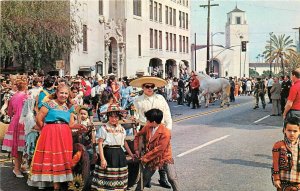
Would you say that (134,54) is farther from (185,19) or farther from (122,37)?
(185,19)

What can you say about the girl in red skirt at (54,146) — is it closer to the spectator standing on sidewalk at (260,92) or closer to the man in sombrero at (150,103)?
the man in sombrero at (150,103)

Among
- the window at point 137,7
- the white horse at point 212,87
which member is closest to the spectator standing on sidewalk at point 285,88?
the white horse at point 212,87

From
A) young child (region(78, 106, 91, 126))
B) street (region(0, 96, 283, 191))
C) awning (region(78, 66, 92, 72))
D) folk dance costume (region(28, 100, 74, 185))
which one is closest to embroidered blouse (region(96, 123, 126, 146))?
folk dance costume (region(28, 100, 74, 185))

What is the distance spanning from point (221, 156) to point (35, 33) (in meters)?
23.1

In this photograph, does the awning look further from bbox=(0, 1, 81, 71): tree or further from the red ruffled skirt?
the red ruffled skirt

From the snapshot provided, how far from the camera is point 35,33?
103 feet

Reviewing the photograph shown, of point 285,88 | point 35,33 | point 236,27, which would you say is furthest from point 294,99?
point 236,27

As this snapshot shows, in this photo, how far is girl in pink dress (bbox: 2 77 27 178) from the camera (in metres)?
8.99

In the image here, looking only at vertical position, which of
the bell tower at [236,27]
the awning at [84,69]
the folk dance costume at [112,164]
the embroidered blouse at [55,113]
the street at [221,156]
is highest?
the bell tower at [236,27]

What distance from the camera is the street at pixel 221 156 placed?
26.7 ft

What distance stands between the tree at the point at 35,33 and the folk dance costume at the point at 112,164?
2356 centimetres

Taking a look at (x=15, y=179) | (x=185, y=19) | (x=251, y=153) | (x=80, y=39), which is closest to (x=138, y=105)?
(x=15, y=179)

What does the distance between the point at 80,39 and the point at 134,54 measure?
14.4 metres

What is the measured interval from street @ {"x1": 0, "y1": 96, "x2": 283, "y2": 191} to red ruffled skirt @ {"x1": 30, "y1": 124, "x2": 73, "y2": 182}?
37.6 inches
